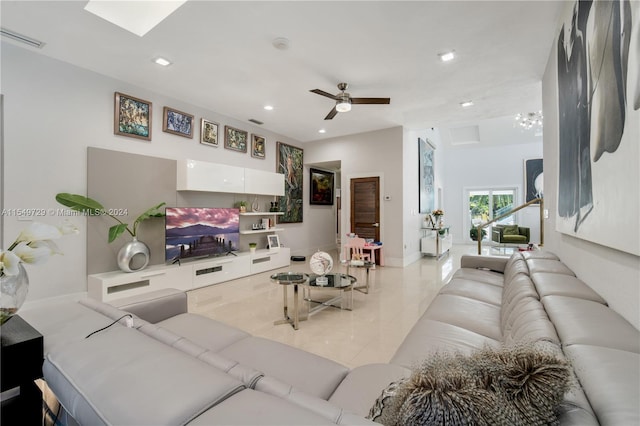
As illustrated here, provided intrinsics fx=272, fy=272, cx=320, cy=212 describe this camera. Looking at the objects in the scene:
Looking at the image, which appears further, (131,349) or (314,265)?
(314,265)

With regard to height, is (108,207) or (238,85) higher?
(238,85)

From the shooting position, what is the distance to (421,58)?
3.31m

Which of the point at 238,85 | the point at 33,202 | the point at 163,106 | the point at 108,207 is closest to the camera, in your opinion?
the point at 33,202

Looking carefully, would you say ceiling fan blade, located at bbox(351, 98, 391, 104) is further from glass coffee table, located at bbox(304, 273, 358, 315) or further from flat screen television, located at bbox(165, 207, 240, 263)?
flat screen television, located at bbox(165, 207, 240, 263)

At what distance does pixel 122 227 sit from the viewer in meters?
3.64

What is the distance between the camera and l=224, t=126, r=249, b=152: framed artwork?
5.36m

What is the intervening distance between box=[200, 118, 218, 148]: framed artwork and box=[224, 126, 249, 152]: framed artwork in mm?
211

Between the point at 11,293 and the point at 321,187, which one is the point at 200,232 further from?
the point at 321,187

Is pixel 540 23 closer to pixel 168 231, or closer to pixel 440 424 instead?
pixel 440 424

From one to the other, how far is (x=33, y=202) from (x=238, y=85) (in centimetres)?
291

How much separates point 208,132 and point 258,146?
3.98 feet

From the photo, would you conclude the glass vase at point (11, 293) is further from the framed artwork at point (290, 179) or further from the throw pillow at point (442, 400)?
the framed artwork at point (290, 179)

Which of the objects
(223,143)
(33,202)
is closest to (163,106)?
(223,143)

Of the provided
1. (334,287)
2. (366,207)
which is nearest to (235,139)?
(366,207)
